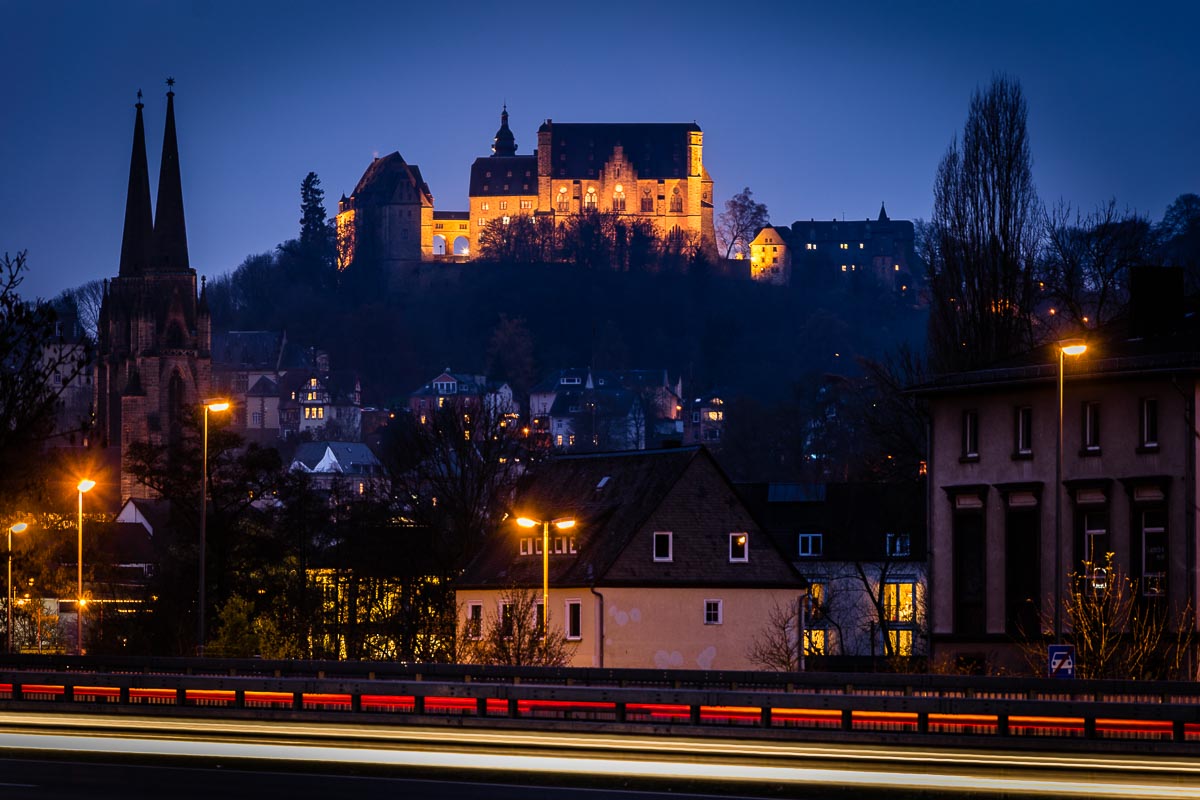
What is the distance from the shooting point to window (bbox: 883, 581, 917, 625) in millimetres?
102188

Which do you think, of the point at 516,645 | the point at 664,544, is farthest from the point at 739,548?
the point at 516,645

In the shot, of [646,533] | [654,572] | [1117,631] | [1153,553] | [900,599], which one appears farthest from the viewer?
[900,599]

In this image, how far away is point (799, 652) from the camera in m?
66.1

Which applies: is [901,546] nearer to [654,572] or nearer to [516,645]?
Result: [654,572]

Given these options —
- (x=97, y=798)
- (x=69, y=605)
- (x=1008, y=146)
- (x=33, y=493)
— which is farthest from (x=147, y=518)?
(x=97, y=798)

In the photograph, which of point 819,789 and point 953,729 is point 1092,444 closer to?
point 953,729

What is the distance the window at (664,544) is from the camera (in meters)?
70.8

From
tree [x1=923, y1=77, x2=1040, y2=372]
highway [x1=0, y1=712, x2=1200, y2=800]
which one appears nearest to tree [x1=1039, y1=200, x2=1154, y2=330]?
tree [x1=923, y1=77, x2=1040, y2=372]

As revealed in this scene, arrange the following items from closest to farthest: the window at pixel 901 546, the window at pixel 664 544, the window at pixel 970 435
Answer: the window at pixel 970 435
the window at pixel 664 544
the window at pixel 901 546

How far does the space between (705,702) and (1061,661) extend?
22.2 ft

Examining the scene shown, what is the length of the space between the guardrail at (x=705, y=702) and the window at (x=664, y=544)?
22450 millimetres

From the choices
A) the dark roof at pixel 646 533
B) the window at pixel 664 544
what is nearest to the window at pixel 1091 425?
the dark roof at pixel 646 533

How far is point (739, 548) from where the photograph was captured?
7175 cm

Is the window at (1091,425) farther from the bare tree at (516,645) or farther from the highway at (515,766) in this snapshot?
the highway at (515,766)
